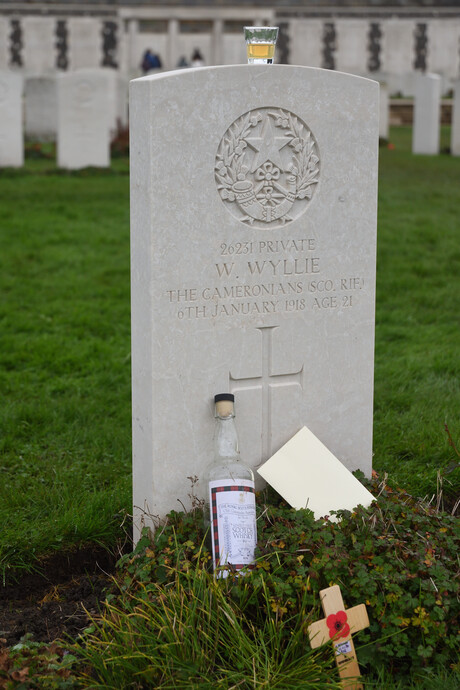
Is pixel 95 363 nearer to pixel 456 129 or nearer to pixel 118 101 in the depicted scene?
pixel 456 129


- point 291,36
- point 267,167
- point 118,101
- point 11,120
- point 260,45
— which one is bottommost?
point 267,167

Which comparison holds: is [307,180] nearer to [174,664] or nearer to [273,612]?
[273,612]

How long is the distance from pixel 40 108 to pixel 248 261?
15.1m

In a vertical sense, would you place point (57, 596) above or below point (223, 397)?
below

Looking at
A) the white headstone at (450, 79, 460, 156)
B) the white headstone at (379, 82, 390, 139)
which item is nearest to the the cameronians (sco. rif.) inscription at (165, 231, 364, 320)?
the white headstone at (450, 79, 460, 156)

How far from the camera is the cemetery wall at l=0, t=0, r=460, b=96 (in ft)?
118

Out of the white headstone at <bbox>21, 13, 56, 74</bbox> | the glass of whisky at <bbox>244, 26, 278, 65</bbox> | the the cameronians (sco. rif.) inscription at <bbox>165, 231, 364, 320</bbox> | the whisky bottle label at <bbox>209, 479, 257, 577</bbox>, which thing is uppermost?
the white headstone at <bbox>21, 13, 56, 74</bbox>

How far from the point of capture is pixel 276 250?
329 cm

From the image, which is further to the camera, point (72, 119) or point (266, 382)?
point (72, 119)

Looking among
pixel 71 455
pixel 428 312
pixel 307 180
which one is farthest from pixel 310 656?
pixel 428 312

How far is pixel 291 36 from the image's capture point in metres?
36.7

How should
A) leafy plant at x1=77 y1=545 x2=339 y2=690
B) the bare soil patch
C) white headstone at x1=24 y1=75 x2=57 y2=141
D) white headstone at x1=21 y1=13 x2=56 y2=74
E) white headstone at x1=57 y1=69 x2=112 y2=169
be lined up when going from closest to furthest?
1. leafy plant at x1=77 y1=545 x2=339 y2=690
2. the bare soil patch
3. white headstone at x1=57 y1=69 x2=112 y2=169
4. white headstone at x1=24 y1=75 x2=57 y2=141
5. white headstone at x1=21 y1=13 x2=56 y2=74

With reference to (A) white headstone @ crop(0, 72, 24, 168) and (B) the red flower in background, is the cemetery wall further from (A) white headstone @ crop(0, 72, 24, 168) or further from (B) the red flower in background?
(B) the red flower in background

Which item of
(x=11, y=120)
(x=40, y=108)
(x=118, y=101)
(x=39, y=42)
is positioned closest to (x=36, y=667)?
(x=11, y=120)
